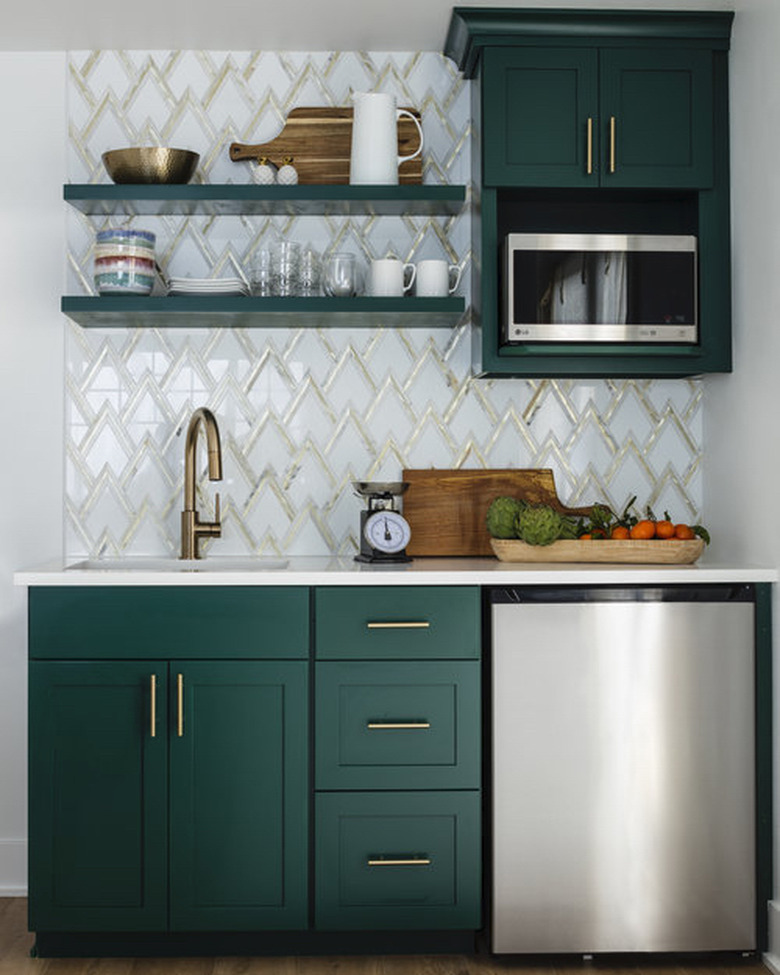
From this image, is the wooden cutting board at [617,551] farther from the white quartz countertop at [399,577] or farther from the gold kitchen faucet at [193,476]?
the gold kitchen faucet at [193,476]

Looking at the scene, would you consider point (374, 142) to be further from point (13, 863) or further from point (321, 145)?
point (13, 863)

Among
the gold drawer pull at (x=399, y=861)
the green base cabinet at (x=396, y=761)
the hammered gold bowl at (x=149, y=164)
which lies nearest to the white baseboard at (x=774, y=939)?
the green base cabinet at (x=396, y=761)

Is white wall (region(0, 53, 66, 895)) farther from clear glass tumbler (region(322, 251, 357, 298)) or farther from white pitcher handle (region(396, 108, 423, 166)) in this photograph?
white pitcher handle (region(396, 108, 423, 166))

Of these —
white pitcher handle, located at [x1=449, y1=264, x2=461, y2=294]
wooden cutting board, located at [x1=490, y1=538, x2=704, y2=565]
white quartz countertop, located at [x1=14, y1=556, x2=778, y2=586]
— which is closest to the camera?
white quartz countertop, located at [x1=14, y1=556, x2=778, y2=586]

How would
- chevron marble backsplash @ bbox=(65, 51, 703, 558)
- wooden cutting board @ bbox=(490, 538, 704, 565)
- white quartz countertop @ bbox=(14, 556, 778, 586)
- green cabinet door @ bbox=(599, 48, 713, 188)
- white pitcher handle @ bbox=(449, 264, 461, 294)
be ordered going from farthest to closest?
chevron marble backsplash @ bbox=(65, 51, 703, 558) < white pitcher handle @ bbox=(449, 264, 461, 294) < green cabinet door @ bbox=(599, 48, 713, 188) < wooden cutting board @ bbox=(490, 538, 704, 565) < white quartz countertop @ bbox=(14, 556, 778, 586)

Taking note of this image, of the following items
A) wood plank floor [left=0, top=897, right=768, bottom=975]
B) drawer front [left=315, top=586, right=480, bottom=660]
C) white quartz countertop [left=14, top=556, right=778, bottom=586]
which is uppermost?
white quartz countertop [left=14, top=556, right=778, bottom=586]

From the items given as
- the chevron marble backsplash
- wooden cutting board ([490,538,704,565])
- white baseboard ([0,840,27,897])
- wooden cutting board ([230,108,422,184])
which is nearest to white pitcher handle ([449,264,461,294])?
the chevron marble backsplash

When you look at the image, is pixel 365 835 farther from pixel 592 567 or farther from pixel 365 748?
pixel 592 567

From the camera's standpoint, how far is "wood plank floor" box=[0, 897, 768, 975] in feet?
8.63

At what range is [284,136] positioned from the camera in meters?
3.23

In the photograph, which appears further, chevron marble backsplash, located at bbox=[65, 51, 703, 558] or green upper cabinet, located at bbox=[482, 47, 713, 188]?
chevron marble backsplash, located at bbox=[65, 51, 703, 558]

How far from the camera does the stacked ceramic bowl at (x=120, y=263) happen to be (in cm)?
300

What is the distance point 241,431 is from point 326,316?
0.47m

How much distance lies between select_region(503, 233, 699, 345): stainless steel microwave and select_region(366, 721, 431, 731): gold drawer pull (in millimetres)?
1054
